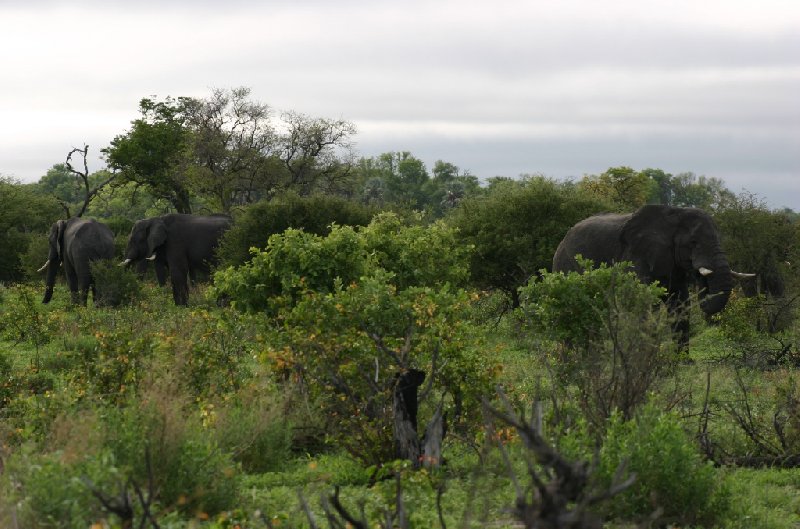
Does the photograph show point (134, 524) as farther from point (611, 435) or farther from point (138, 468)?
point (611, 435)

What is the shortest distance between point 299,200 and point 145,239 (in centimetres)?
569

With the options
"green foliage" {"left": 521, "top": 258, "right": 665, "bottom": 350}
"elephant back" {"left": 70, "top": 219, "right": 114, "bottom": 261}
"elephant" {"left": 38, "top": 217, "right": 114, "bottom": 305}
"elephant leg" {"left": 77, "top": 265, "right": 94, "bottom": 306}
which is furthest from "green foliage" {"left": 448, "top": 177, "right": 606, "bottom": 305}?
"green foliage" {"left": 521, "top": 258, "right": 665, "bottom": 350}

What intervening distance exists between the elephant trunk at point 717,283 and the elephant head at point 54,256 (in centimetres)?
1770

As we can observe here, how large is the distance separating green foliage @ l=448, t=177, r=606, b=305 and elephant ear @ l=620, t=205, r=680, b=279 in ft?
16.6

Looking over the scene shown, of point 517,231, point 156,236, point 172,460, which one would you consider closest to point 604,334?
point 172,460

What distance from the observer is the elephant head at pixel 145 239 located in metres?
29.0

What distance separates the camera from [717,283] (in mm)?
18359

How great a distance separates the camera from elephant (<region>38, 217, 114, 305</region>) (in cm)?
2747

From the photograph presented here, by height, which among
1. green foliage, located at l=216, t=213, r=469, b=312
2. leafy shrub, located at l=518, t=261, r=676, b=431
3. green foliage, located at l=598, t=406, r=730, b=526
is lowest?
green foliage, located at l=598, t=406, r=730, b=526

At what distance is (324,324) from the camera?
38.2ft

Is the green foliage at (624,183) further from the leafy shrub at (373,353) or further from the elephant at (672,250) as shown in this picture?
the leafy shrub at (373,353)

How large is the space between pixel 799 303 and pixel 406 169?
11984 centimetres

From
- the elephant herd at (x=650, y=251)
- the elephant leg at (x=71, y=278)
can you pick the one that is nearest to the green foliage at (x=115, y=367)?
the elephant herd at (x=650, y=251)

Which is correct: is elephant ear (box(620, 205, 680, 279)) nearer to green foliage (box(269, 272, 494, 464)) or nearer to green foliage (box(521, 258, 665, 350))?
green foliage (box(521, 258, 665, 350))
